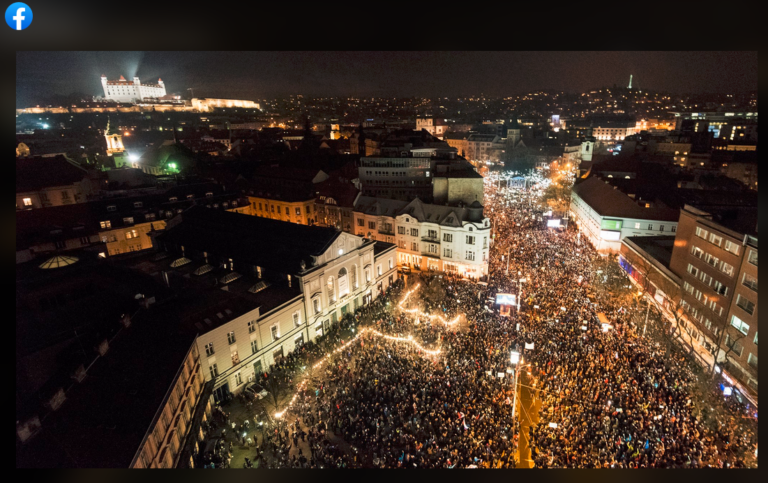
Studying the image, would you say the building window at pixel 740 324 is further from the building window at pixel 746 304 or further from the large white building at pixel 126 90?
the large white building at pixel 126 90

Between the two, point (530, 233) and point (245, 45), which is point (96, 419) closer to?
point (245, 45)

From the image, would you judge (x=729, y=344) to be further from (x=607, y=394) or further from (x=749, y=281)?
(x=607, y=394)

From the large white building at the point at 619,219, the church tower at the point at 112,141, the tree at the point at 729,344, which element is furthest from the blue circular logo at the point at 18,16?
the church tower at the point at 112,141

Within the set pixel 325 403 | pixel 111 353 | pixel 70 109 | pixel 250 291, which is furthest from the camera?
pixel 70 109

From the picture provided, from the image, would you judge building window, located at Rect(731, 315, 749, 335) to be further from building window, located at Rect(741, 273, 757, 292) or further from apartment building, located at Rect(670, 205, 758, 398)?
building window, located at Rect(741, 273, 757, 292)

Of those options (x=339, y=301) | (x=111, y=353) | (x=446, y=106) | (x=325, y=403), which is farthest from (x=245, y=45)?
(x=446, y=106)

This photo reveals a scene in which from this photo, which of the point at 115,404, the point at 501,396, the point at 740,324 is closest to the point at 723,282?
the point at 740,324
